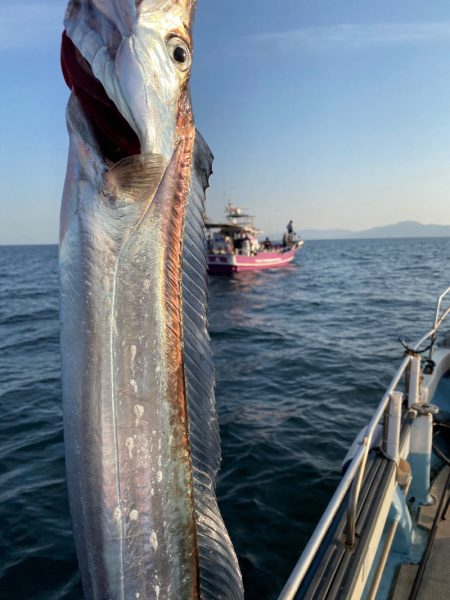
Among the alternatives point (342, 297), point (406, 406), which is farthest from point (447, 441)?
point (342, 297)

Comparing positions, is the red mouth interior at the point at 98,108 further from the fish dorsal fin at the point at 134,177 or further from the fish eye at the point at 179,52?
the fish eye at the point at 179,52

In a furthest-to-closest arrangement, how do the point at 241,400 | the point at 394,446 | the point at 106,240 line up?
1. the point at 241,400
2. the point at 394,446
3. the point at 106,240

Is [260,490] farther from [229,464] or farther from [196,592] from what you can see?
[196,592]

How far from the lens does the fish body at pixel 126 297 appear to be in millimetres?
1279

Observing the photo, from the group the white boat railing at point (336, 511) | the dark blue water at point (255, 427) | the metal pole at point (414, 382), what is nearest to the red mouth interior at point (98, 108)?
the white boat railing at point (336, 511)

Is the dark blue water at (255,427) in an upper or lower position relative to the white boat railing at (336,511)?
lower

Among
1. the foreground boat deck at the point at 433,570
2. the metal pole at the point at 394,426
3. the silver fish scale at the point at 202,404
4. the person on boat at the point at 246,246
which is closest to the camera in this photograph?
the silver fish scale at the point at 202,404

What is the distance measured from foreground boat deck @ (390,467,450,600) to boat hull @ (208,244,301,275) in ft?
91.4

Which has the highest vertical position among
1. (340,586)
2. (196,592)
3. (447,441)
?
(196,592)

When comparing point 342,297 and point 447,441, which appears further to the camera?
point 342,297

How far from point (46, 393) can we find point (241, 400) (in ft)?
13.0

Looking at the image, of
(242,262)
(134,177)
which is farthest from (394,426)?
(242,262)

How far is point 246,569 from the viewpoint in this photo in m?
4.47

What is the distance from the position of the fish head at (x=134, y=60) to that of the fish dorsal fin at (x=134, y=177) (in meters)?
0.03
